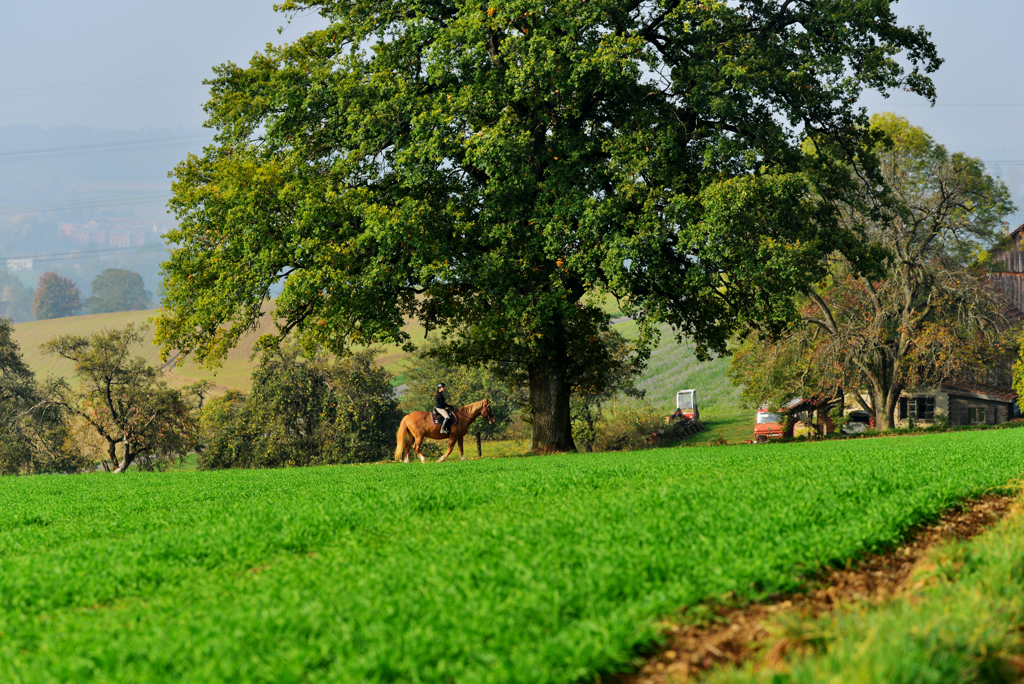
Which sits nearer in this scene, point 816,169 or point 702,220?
point 702,220

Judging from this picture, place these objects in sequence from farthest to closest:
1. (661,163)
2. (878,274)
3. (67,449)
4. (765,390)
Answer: (67,449) < (765,390) < (878,274) < (661,163)

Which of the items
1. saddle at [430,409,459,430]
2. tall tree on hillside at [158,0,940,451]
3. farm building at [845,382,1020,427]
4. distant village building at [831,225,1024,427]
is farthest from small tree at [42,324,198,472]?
farm building at [845,382,1020,427]

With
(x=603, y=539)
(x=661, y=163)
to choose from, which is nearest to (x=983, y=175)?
(x=661, y=163)

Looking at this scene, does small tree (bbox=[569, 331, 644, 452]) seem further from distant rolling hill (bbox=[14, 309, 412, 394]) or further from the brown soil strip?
the brown soil strip

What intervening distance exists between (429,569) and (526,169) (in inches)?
695

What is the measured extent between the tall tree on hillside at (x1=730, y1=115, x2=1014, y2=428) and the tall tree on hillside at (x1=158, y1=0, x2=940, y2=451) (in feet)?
49.1

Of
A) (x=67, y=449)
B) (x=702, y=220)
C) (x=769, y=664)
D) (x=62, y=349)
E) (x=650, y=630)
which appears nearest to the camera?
(x=769, y=664)

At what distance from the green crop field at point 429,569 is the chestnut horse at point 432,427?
552 inches

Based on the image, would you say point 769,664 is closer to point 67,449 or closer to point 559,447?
point 559,447

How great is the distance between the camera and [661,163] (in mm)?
22453

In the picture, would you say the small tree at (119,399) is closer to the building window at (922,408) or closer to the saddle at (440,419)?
the saddle at (440,419)

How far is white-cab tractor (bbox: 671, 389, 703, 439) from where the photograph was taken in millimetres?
62134

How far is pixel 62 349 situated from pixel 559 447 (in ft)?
118

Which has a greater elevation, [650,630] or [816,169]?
[816,169]
